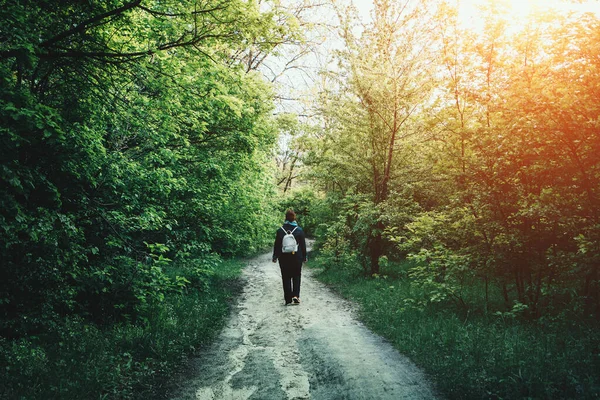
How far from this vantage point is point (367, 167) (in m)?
13.1

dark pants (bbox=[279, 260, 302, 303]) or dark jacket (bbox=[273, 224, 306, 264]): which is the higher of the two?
dark jacket (bbox=[273, 224, 306, 264])

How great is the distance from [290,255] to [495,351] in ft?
17.1

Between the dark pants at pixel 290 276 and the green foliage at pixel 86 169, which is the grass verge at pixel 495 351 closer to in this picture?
the dark pants at pixel 290 276

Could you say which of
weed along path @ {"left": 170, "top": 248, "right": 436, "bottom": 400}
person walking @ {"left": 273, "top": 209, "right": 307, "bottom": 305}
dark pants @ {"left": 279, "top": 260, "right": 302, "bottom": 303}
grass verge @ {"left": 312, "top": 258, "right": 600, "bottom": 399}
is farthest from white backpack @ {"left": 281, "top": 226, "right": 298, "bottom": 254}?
grass verge @ {"left": 312, "top": 258, "right": 600, "bottom": 399}

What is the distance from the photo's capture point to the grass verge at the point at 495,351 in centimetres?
420

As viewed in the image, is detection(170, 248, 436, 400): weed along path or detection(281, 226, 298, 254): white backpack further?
detection(281, 226, 298, 254): white backpack

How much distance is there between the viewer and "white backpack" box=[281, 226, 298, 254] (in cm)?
912

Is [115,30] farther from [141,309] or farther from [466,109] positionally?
[466,109]

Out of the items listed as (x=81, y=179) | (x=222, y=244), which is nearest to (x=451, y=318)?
(x=81, y=179)

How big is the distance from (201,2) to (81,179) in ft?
10.7

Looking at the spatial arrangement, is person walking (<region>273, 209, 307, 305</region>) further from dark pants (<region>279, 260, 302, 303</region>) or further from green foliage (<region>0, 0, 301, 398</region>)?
green foliage (<region>0, 0, 301, 398</region>)

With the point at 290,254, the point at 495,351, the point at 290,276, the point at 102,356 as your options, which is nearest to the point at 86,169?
the point at 102,356

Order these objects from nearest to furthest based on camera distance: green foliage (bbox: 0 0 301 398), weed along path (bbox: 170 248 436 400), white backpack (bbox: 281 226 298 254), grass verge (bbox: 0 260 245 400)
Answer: green foliage (bbox: 0 0 301 398) → grass verge (bbox: 0 260 245 400) → weed along path (bbox: 170 248 436 400) → white backpack (bbox: 281 226 298 254)

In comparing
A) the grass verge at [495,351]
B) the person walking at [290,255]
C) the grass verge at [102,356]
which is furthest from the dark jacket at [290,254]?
the grass verge at [102,356]
